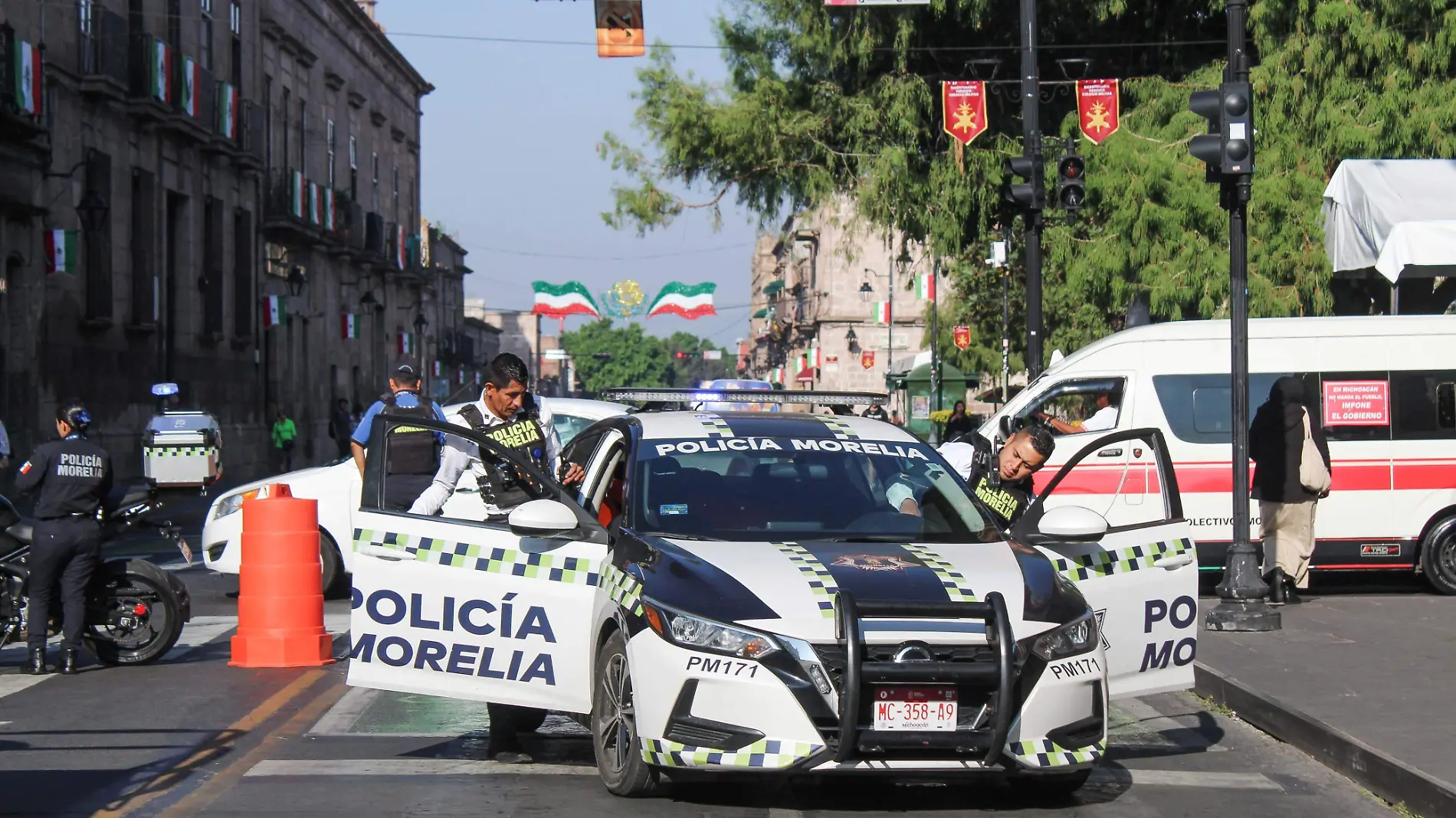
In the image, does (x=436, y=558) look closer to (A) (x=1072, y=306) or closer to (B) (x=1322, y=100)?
(B) (x=1322, y=100)

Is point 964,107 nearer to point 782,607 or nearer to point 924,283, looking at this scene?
point 782,607

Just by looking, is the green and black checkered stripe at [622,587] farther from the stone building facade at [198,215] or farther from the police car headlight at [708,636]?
the stone building facade at [198,215]

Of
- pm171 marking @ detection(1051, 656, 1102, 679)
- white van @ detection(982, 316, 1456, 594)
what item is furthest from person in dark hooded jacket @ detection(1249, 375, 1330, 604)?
pm171 marking @ detection(1051, 656, 1102, 679)

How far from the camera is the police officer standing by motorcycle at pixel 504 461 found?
8031 mm

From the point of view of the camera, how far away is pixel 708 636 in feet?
20.2

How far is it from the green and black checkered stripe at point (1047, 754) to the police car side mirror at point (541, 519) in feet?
6.77

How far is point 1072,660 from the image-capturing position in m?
6.44

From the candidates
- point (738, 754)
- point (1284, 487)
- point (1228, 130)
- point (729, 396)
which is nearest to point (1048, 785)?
point (738, 754)

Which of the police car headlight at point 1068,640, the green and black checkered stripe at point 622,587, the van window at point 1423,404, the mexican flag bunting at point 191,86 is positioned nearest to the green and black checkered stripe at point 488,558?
the green and black checkered stripe at point 622,587

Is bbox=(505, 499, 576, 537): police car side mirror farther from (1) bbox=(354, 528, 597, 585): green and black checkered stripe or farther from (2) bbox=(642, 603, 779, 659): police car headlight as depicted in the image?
(2) bbox=(642, 603, 779, 659): police car headlight

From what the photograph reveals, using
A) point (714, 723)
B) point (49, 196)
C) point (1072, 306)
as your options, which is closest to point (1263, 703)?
point (714, 723)

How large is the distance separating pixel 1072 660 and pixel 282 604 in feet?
20.2

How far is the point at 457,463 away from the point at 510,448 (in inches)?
16.8

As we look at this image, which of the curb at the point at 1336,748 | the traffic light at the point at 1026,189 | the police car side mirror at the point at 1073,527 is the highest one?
the traffic light at the point at 1026,189
